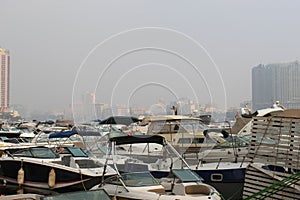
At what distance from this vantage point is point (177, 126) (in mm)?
22219

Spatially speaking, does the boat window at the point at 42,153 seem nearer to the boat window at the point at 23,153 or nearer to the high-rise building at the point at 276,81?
the boat window at the point at 23,153

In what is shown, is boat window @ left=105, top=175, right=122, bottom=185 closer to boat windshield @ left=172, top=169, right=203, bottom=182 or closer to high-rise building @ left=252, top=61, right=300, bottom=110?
boat windshield @ left=172, top=169, right=203, bottom=182

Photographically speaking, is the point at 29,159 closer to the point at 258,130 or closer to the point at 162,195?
the point at 162,195

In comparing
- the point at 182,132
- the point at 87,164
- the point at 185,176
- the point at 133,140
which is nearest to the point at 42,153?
the point at 87,164

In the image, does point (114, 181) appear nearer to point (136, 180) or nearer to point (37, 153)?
point (136, 180)

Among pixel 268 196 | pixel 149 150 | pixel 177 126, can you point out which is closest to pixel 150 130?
pixel 177 126

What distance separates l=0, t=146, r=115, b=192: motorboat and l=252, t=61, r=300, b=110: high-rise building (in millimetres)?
29587

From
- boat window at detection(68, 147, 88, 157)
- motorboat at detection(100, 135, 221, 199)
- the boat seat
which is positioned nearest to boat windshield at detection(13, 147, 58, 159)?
the boat seat

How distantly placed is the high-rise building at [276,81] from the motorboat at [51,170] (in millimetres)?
29587

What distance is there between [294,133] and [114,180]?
184 inches

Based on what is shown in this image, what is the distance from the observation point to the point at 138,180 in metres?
11.3

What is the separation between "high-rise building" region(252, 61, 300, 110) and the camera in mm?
45969

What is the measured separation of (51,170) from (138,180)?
6.48m

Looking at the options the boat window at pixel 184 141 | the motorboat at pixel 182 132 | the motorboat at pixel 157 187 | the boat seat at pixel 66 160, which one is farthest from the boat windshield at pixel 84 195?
the boat window at pixel 184 141
